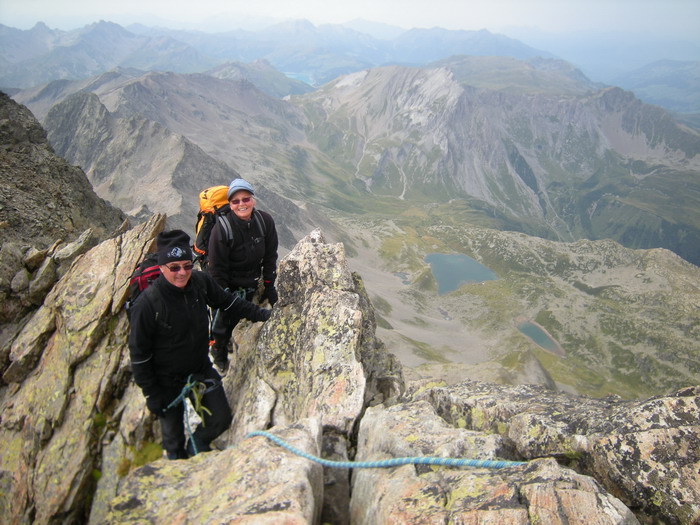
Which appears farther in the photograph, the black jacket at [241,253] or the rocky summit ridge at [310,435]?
the black jacket at [241,253]

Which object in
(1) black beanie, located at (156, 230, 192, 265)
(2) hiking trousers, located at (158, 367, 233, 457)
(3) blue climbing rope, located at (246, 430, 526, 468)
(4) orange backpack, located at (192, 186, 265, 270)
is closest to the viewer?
(3) blue climbing rope, located at (246, 430, 526, 468)

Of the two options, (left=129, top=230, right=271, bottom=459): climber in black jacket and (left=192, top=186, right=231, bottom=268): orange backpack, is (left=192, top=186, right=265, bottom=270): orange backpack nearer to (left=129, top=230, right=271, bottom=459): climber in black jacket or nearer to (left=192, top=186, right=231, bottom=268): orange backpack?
(left=192, top=186, right=231, bottom=268): orange backpack

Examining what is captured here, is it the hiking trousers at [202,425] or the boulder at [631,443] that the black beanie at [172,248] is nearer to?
the hiking trousers at [202,425]

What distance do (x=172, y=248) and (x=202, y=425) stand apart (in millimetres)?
5822

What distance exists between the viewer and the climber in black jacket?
955 centimetres

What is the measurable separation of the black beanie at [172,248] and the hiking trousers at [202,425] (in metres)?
3.84

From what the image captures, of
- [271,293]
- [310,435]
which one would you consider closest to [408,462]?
[310,435]

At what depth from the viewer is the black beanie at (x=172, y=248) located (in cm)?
939

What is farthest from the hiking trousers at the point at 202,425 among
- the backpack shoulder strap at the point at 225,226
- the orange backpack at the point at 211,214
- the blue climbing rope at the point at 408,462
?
the orange backpack at the point at 211,214

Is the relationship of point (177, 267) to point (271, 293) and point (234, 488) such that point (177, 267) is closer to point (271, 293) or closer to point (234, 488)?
point (234, 488)

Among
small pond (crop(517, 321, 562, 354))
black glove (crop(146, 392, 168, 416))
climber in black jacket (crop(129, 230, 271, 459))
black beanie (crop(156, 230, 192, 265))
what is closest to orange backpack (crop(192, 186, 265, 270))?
climber in black jacket (crop(129, 230, 271, 459))

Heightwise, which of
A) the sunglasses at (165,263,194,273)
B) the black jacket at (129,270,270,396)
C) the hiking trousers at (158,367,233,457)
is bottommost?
the hiking trousers at (158,367,233,457)

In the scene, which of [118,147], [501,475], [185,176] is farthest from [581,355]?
[118,147]

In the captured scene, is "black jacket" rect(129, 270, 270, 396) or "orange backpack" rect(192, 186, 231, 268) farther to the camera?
"orange backpack" rect(192, 186, 231, 268)
